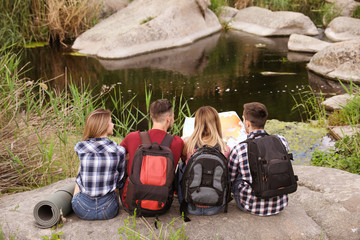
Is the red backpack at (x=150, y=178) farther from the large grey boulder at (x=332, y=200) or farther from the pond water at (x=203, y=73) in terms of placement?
the pond water at (x=203, y=73)

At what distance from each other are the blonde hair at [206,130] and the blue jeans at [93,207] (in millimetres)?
637

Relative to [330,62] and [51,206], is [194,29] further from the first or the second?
[51,206]

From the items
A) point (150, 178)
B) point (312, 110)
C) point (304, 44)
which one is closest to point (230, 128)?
point (150, 178)

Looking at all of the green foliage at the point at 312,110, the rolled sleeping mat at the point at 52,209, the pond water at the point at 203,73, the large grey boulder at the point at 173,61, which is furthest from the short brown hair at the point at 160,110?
the large grey boulder at the point at 173,61

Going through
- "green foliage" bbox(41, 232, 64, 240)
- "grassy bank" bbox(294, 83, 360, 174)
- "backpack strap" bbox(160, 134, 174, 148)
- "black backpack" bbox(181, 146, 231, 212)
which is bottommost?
"grassy bank" bbox(294, 83, 360, 174)

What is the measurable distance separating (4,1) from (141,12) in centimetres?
333

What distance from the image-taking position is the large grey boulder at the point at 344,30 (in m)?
10.8

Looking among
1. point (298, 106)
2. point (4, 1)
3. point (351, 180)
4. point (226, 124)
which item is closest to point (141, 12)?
point (4, 1)

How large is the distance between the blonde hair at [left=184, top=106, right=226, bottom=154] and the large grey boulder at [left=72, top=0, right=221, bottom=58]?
686 centimetres

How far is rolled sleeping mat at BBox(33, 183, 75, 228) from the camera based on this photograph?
266 cm

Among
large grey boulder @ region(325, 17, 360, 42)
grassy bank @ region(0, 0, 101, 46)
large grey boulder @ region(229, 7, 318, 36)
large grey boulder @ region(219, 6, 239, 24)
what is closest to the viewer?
grassy bank @ region(0, 0, 101, 46)

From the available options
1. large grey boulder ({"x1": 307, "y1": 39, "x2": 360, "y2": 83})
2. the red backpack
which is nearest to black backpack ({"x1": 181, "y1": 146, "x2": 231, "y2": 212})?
the red backpack

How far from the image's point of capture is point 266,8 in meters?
13.8

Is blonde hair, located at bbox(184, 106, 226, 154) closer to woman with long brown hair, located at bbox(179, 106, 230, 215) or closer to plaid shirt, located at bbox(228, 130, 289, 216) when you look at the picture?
woman with long brown hair, located at bbox(179, 106, 230, 215)
